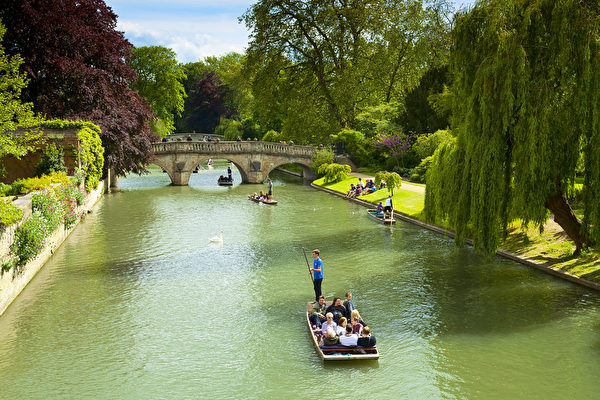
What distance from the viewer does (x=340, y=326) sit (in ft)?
43.4

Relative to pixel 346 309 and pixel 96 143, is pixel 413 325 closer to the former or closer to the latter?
pixel 346 309

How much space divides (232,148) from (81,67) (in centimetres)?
1734

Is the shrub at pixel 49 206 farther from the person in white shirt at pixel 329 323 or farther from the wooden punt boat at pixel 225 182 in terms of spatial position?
the wooden punt boat at pixel 225 182

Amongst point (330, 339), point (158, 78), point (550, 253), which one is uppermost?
point (158, 78)

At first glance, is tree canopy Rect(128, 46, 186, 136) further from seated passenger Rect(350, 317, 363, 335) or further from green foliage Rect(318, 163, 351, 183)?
seated passenger Rect(350, 317, 363, 335)

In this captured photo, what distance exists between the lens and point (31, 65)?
36.6 m

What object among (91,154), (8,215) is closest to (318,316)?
(8,215)

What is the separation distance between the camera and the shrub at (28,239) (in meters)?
16.8

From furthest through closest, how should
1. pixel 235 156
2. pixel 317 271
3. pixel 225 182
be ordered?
1. pixel 235 156
2. pixel 225 182
3. pixel 317 271

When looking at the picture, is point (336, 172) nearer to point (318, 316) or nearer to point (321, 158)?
point (321, 158)

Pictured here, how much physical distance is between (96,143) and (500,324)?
2986 cm

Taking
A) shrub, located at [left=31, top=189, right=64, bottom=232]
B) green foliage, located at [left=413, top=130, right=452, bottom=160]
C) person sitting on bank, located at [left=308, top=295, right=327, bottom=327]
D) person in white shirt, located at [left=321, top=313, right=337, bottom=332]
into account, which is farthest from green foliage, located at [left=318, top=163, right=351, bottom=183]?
person in white shirt, located at [left=321, top=313, right=337, bottom=332]

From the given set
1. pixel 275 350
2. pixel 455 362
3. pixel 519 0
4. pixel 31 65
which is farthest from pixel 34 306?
pixel 31 65

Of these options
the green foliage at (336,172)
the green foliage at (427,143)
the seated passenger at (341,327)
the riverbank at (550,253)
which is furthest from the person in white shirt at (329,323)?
the green foliage at (336,172)
